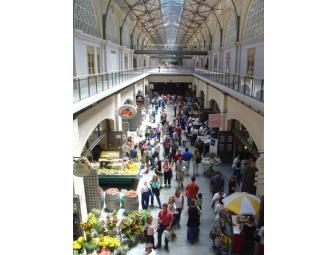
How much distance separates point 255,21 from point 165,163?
10.2 m

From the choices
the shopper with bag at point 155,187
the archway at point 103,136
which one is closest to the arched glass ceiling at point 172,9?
the archway at point 103,136

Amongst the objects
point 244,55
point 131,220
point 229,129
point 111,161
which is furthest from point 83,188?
point 244,55

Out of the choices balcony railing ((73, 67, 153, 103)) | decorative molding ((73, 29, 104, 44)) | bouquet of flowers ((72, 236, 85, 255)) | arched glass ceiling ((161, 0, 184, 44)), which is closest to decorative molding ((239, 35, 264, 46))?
balcony railing ((73, 67, 153, 103))

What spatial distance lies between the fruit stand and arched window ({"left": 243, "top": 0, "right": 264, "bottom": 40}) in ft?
31.6

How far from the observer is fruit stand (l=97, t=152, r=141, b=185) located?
1266 centimetres

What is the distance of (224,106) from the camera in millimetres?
16812

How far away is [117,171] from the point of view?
12906mm

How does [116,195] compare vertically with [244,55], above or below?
below

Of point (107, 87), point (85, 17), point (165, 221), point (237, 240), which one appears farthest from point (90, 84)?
point (85, 17)

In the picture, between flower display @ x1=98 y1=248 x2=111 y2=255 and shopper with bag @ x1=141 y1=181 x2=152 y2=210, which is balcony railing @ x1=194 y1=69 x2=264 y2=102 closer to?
shopper with bag @ x1=141 y1=181 x2=152 y2=210

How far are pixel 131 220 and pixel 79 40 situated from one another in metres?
9.21

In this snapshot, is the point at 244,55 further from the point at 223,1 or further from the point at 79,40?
the point at 79,40

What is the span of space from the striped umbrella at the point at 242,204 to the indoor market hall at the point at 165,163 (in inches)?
1.1

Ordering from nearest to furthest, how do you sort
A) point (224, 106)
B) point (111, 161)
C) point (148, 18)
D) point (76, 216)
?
point (76, 216) → point (111, 161) → point (224, 106) → point (148, 18)
